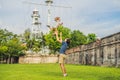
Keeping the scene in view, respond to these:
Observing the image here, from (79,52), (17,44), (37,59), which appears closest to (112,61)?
(79,52)

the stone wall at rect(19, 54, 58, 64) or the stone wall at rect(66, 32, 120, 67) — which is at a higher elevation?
the stone wall at rect(66, 32, 120, 67)

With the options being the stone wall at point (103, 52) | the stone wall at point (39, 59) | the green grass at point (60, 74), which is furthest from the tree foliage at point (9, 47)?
the green grass at point (60, 74)

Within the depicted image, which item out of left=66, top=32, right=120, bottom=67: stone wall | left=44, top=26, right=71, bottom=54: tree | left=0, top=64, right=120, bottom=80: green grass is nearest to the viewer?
left=0, top=64, right=120, bottom=80: green grass

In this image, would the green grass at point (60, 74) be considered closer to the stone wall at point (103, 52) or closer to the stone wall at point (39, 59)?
the stone wall at point (103, 52)

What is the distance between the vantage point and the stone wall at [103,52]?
988 inches

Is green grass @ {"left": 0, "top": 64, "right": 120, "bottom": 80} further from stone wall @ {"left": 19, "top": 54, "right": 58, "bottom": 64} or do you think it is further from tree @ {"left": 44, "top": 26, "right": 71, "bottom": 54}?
tree @ {"left": 44, "top": 26, "right": 71, "bottom": 54}

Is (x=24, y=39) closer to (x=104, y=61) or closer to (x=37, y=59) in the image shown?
(x=37, y=59)

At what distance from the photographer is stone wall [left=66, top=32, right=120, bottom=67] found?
2509cm

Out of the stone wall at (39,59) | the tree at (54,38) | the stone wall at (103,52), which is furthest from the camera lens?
the tree at (54,38)

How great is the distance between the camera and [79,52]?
4284 centimetres

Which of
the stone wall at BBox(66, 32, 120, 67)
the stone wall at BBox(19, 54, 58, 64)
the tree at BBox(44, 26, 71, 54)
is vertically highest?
the tree at BBox(44, 26, 71, 54)

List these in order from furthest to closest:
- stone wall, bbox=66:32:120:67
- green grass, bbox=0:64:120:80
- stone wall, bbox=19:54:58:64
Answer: stone wall, bbox=19:54:58:64
stone wall, bbox=66:32:120:67
green grass, bbox=0:64:120:80

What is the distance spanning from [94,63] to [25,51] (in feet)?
169

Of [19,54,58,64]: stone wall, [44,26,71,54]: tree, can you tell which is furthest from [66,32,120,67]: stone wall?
[44,26,71,54]: tree
